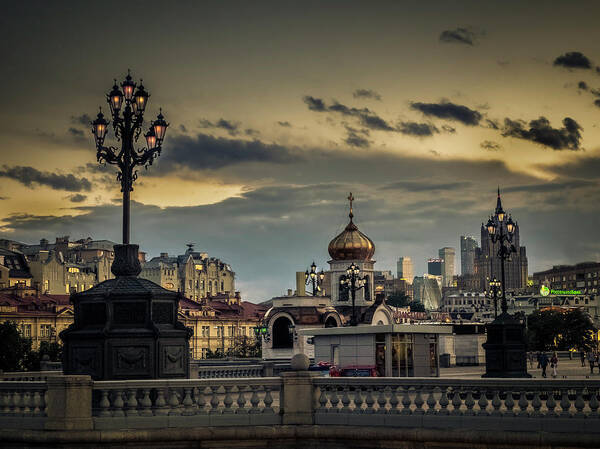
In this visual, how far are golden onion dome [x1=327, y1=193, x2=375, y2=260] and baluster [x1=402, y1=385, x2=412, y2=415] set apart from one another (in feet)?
285

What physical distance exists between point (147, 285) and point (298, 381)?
4242 mm

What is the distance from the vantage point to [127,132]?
27.4 metres

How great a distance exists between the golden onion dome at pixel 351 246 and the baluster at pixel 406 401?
86.9 m

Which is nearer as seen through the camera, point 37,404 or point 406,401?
point 406,401

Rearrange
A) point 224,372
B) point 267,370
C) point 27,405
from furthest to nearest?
point 267,370, point 224,372, point 27,405

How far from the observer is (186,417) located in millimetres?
21188

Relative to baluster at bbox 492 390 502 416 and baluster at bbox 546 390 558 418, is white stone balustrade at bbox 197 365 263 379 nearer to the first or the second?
baluster at bbox 492 390 502 416

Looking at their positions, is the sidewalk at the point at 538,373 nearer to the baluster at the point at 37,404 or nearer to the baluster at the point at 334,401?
the baluster at the point at 334,401

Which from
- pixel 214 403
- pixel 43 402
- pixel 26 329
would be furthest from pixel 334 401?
pixel 26 329

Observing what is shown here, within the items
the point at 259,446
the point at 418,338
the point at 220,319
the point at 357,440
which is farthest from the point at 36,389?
the point at 220,319

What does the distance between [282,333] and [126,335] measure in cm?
7564

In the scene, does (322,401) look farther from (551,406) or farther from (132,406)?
(551,406)

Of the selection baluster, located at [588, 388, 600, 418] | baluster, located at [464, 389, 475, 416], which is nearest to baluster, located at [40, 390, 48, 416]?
baluster, located at [464, 389, 475, 416]

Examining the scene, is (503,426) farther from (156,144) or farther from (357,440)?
(156,144)
